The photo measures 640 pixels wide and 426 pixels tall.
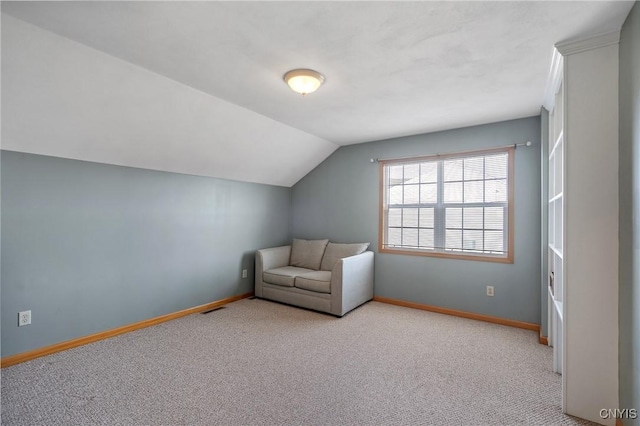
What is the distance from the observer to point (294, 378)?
7.77ft

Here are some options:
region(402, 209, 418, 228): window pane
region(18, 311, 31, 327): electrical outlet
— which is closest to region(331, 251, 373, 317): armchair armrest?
region(402, 209, 418, 228): window pane

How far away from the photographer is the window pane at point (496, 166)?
12.0ft

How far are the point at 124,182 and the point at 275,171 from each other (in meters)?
2.08

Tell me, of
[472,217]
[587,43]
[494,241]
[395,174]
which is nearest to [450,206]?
[472,217]

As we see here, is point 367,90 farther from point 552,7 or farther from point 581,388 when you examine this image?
point 581,388

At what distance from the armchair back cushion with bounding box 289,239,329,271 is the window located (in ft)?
3.11

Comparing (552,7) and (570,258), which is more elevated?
(552,7)

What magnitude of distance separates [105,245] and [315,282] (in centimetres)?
233

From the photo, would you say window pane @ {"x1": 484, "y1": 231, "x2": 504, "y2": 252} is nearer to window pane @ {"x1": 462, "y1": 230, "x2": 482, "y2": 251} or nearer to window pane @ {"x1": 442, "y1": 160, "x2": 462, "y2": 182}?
window pane @ {"x1": 462, "y1": 230, "x2": 482, "y2": 251}

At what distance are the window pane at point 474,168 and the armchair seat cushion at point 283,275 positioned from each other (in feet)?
8.26

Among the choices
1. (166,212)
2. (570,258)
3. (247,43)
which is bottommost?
(570,258)

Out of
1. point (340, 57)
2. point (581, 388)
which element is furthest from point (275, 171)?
point (581, 388)

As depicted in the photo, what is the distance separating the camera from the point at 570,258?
197cm

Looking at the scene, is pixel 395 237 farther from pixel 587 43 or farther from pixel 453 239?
pixel 587 43
